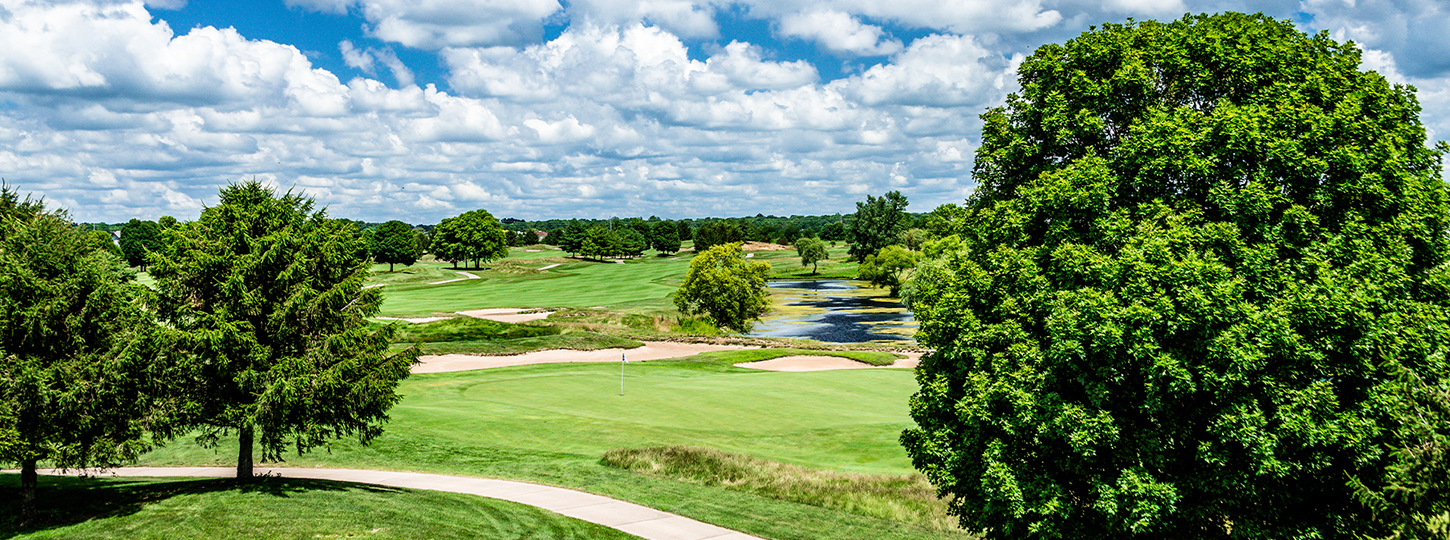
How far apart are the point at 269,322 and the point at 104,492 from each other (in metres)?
5.10

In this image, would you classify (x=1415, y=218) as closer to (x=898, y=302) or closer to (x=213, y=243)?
(x=213, y=243)

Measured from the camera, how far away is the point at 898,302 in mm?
104125

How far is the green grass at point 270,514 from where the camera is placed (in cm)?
1491

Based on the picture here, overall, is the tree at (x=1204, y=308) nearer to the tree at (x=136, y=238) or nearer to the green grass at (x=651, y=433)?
the green grass at (x=651, y=433)

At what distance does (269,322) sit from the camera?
18.0 m

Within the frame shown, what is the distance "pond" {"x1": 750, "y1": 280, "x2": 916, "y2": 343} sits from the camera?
74.6 meters

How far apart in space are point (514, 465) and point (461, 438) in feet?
13.3

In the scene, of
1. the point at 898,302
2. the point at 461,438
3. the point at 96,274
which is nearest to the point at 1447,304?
the point at 96,274

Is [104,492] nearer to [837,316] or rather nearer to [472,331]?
[472,331]

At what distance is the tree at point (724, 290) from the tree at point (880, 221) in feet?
245

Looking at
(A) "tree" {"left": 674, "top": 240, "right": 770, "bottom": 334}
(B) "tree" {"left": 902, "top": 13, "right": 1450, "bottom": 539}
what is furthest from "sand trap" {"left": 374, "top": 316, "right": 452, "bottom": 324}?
(B) "tree" {"left": 902, "top": 13, "right": 1450, "bottom": 539}

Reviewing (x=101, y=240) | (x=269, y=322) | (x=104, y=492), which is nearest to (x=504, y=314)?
(x=104, y=492)

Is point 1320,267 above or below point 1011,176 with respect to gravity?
below

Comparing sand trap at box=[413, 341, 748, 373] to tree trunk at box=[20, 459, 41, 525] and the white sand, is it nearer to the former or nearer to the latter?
the white sand
